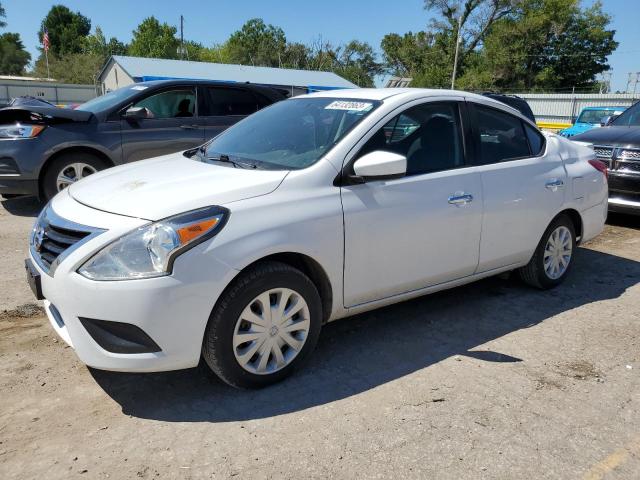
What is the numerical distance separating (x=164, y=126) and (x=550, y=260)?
16.7 feet

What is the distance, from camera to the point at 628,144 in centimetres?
714

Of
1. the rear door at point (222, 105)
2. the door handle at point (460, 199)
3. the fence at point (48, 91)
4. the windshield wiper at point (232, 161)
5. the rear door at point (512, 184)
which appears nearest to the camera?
the windshield wiper at point (232, 161)

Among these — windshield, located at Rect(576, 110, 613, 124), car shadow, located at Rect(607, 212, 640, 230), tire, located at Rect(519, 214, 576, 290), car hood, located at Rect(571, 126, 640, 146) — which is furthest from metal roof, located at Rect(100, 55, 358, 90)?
tire, located at Rect(519, 214, 576, 290)

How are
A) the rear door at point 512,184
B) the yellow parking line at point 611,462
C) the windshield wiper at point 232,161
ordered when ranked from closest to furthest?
the yellow parking line at point 611,462 < the windshield wiper at point 232,161 < the rear door at point 512,184

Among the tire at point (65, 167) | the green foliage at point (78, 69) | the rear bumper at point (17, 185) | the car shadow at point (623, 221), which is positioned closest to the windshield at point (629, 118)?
the car shadow at point (623, 221)

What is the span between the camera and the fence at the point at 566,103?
89.2ft

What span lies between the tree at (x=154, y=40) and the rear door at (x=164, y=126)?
79.5 metres

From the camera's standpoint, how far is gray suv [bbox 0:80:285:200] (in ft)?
21.8

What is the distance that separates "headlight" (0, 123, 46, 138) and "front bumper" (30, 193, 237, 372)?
14.9 ft

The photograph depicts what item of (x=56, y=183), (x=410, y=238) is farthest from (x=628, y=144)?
(x=56, y=183)

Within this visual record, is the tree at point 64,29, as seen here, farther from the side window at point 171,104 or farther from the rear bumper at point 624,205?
the rear bumper at point 624,205

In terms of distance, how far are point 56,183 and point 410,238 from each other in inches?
197

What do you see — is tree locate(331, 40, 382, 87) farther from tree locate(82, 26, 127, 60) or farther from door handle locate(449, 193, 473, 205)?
door handle locate(449, 193, 473, 205)

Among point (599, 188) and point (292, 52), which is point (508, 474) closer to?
point (599, 188)
